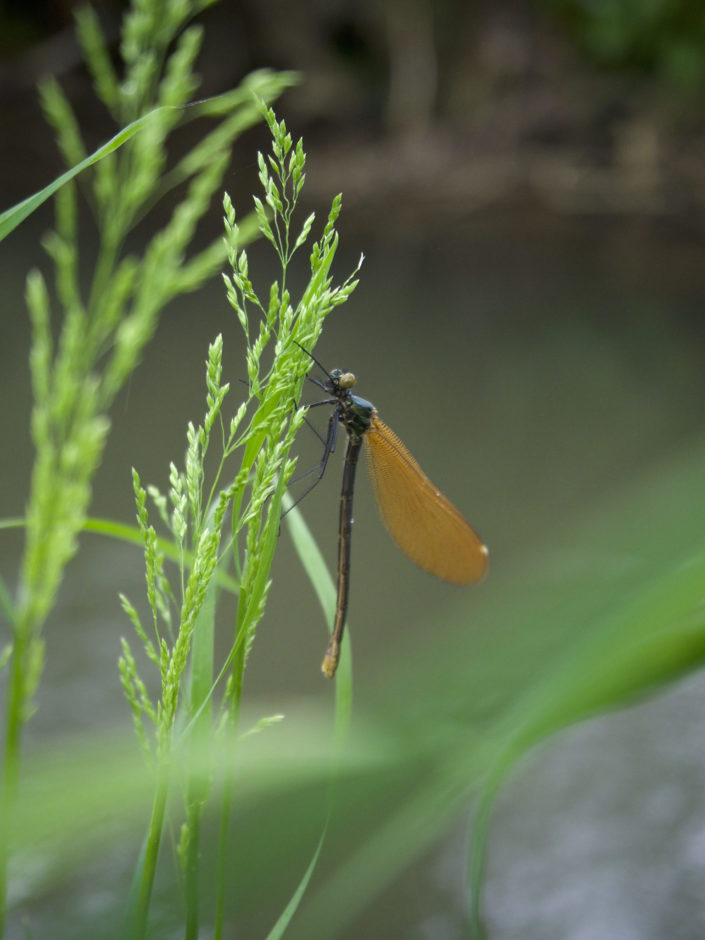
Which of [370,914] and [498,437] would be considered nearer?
[370,914]

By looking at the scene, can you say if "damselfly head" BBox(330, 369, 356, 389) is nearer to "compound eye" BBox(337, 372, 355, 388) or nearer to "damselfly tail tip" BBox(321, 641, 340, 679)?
"compound eye" BBox(337, 372, 355, 388)

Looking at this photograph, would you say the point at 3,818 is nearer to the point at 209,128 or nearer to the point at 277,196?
the point at 277,196

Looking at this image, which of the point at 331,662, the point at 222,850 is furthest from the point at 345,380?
the point at 222,850

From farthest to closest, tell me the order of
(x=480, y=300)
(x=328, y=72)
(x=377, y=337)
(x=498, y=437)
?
(x=328, y=72) → (x=480, y=300) → (x=377, y=337) → (x=498, y=437)

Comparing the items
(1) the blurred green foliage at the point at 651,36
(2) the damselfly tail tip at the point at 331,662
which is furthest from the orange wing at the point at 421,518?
(1) the blurred green foliage at the point at 651,36

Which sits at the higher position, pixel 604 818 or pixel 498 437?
pixel 498 437

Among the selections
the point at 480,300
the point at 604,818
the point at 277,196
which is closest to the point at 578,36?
the point at 480,300

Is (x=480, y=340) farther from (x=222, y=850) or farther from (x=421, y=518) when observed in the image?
(x=222, y=850)
